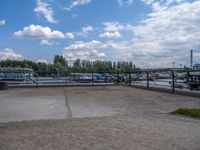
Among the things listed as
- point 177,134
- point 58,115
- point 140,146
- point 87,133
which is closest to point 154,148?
point 140,146

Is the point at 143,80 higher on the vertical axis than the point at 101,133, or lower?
higher

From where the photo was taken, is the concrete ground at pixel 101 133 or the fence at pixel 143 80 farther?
the fence at pixel 143 80

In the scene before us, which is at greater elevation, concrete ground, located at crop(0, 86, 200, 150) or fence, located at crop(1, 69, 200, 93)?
fence, located at crop(1, 69, 200, 93)

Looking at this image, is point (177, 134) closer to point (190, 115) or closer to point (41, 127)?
point (190, 115)

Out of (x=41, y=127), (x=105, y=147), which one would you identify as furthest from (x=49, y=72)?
(x=105, y=147)

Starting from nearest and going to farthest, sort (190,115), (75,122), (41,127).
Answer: (41,127) → (75,122) → (190,115)

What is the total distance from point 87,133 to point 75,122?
132 centimetres

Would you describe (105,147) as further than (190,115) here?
No

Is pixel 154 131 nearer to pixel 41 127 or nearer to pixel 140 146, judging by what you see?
pixel 140 146

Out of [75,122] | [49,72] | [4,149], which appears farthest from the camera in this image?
[49,72]

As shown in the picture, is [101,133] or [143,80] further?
[143,80]

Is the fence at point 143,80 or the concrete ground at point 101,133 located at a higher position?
the fence at point 143,80

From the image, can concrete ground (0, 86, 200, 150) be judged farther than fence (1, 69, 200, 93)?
No

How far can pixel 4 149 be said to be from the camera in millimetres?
4887
